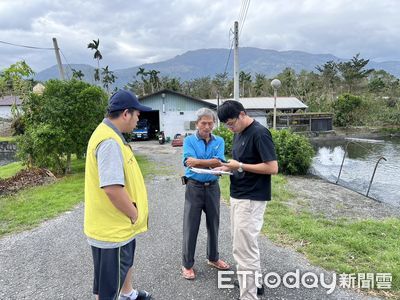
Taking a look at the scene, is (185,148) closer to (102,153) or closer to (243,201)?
(243,201)

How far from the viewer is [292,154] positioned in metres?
12.2

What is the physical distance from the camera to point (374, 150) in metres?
22.8

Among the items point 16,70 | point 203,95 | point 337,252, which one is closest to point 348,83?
point 203,95

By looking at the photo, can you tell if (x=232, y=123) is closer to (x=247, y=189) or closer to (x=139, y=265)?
(x=247, y=189)

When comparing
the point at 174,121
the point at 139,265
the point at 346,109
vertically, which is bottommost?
the point at 139,265

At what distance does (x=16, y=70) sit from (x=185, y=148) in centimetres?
1368

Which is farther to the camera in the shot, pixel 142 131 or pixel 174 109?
pixel 142 131

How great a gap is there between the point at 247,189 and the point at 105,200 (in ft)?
4.02

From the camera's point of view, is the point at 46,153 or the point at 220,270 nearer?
the point at 220,270

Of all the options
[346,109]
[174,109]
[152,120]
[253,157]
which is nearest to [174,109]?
[174,109]

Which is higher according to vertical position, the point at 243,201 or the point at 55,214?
the point at 243,201

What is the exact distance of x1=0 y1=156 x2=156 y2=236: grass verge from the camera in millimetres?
5629

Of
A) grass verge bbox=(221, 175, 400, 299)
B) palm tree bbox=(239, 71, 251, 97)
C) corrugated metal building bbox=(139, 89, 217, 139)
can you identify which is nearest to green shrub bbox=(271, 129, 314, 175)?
grass verge bbox=(221, 175, 400, 299)

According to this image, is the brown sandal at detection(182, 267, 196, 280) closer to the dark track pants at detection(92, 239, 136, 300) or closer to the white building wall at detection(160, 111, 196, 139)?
the dark track pants at detection(92, 239, 136, 300)
